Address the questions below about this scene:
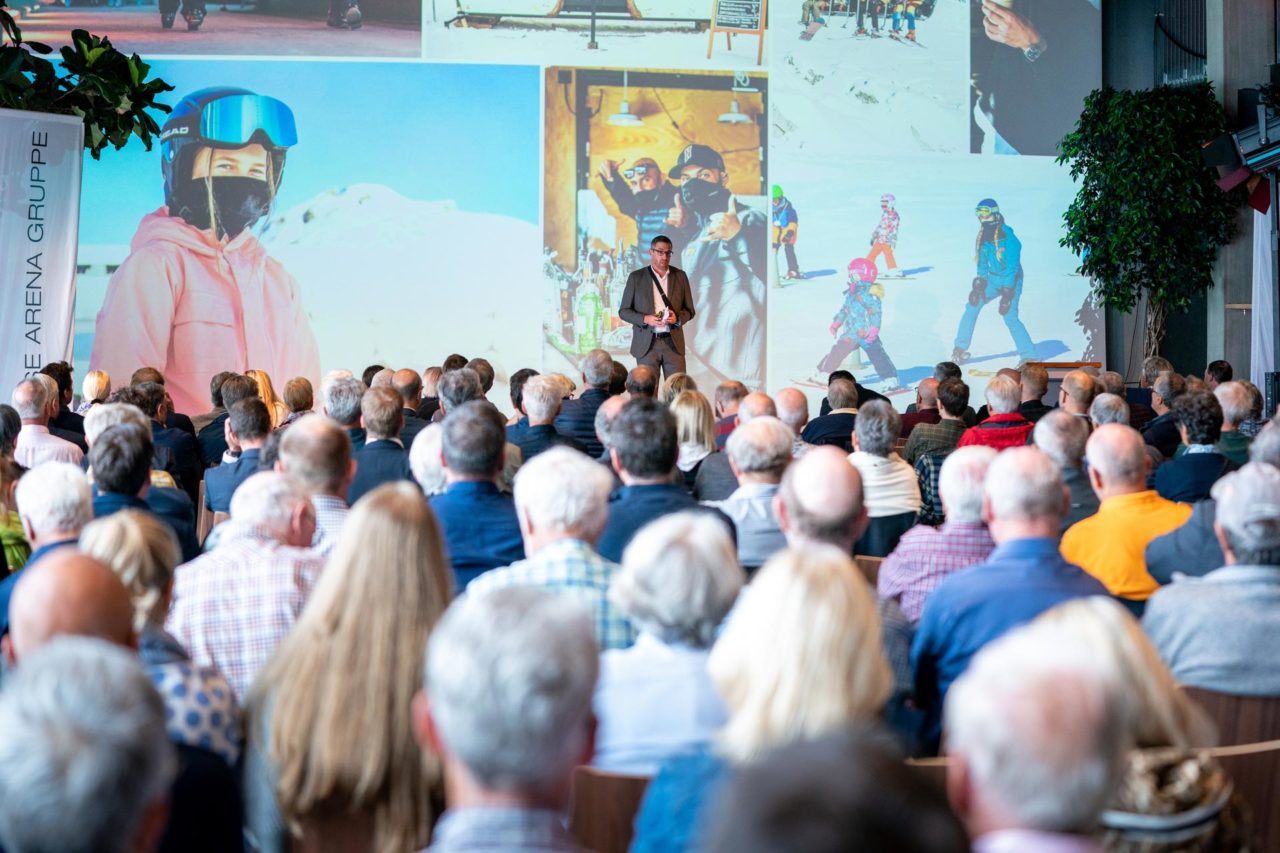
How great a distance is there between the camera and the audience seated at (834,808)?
38.9 inches

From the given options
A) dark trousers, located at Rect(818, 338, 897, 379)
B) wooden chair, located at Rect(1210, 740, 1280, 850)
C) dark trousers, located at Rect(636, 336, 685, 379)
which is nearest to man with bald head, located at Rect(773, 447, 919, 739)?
wooden chair, located at Rect(1210, 740, 1280, 850)

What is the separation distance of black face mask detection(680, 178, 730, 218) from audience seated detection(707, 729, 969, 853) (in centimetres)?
1155

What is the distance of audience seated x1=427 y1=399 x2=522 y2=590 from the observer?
4082 mm

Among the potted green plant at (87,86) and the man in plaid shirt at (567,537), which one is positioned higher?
the potted green plant at (87,86)

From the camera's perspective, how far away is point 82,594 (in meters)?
2.19

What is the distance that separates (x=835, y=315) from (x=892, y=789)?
11.8m

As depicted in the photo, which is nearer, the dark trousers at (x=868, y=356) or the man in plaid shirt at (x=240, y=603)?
the man in plaid shirt at (x=240, y=603)

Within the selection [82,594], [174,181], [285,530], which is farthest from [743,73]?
[82,594]

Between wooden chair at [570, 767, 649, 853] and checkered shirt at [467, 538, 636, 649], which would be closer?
wooden chair at [570, 767, 649, 853]

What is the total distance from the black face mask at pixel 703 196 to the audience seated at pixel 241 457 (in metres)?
7.32

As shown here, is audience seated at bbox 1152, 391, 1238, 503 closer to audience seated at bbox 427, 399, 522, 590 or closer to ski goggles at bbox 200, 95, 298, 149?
audience seated at bbox 427, 399, 522, 590

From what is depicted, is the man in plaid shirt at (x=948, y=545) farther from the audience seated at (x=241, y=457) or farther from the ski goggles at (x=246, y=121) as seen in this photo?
the ski goggles at (x=246, y=121)

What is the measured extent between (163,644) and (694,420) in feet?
12.7

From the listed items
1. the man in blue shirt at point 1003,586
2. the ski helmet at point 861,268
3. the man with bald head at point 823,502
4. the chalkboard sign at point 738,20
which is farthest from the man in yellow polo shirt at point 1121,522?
the chalkboard sign at point 738,20
